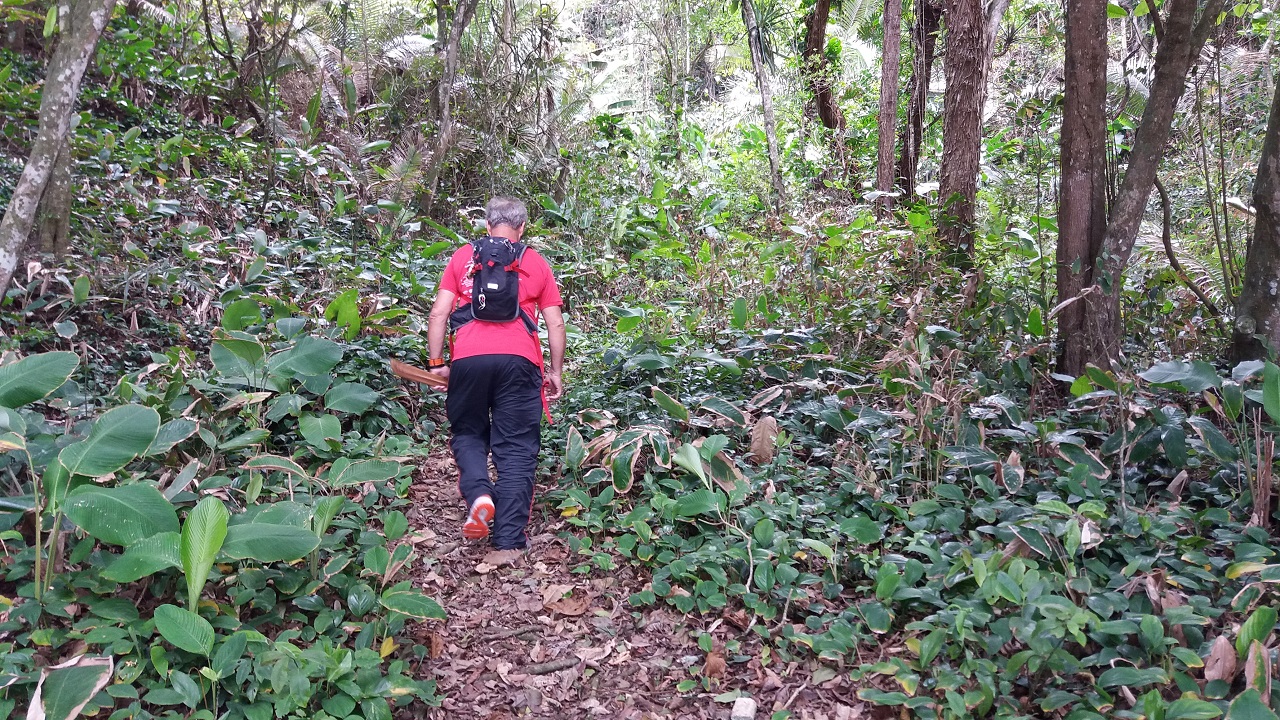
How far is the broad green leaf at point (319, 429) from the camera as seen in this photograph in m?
3.75

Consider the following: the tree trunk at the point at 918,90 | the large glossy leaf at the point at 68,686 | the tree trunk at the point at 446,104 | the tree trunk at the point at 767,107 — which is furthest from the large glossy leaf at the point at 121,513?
the tree trunk at the point at 767,107

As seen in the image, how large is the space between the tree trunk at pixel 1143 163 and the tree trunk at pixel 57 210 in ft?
24.0

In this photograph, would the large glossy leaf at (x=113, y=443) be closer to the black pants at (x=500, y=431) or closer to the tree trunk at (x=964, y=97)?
the black pants at (x=500, y=431)

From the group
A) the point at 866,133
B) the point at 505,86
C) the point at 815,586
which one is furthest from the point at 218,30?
the point at 815,586

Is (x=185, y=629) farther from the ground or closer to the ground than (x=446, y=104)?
closer to the ground

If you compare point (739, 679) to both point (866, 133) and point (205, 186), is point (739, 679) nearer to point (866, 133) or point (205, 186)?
point (205, 186)

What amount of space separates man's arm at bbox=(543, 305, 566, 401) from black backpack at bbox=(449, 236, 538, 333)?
0.19m

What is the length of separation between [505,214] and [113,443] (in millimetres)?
2051

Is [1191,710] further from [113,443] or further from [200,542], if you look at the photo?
[113,443]

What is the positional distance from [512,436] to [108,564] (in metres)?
1.78

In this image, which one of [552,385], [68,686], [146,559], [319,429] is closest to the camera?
[68,686]

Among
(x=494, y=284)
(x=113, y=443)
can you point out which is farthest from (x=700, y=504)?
(x=113, y=443)

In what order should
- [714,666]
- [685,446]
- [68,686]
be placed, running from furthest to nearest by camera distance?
[685,446] < [714,666] < [68,686]

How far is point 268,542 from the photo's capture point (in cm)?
269
